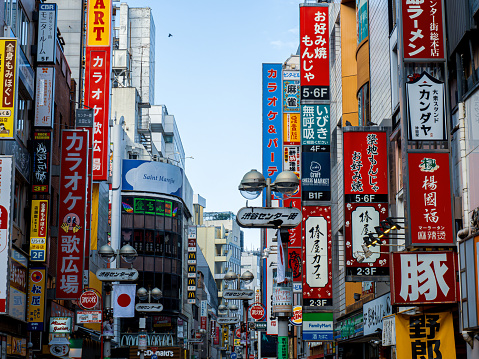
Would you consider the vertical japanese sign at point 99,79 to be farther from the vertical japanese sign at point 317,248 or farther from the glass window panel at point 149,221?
the glass window panel at point 149,221

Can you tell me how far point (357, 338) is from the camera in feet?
101

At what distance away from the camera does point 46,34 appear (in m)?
32.2

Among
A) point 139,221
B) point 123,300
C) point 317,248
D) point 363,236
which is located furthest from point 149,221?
point 363,236

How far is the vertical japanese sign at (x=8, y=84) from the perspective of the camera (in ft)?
73.9

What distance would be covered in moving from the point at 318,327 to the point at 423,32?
63.5 feet

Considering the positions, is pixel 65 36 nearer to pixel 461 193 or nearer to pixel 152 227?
pixel 152 227

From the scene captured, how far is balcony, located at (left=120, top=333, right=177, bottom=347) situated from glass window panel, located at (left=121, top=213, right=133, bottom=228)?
444 inches

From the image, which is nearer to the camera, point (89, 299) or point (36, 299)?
point (36, 299)

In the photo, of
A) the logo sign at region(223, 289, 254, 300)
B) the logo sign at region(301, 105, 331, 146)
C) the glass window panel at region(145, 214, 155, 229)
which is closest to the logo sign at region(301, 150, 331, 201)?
the logo sign at region(301, 105, 331, 146)

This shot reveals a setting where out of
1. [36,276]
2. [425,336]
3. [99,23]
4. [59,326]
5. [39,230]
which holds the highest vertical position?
[99,23]

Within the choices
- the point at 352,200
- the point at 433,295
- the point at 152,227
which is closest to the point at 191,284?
the point at 152,227

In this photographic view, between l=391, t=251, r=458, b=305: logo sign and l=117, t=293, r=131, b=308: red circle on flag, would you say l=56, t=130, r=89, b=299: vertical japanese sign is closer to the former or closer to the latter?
l=117, t=293, r=131, b=308: red circle on flag

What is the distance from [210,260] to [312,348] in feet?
399

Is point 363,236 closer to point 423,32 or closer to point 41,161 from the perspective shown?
point 423,32
